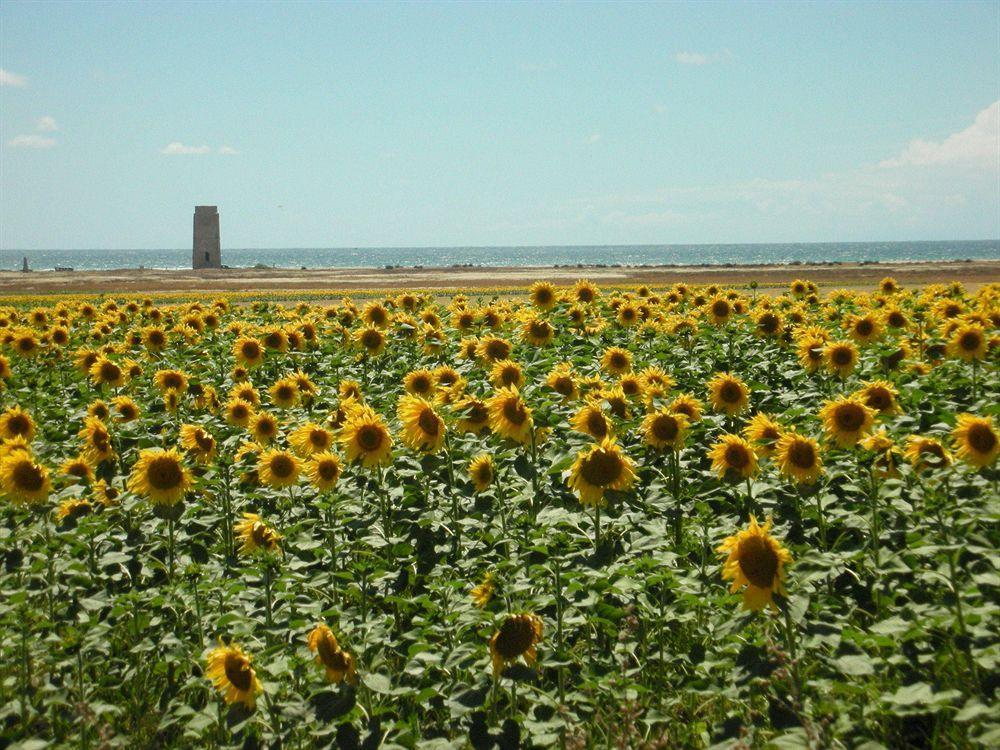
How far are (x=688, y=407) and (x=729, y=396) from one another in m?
0.59

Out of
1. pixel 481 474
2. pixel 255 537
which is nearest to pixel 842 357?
pixel 481 474

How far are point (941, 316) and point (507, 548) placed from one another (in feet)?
23.4

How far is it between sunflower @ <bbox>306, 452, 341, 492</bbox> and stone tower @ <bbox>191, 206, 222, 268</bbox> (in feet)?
350

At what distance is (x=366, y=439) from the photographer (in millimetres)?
4770

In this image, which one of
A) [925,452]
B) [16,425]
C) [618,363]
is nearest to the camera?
[925,452]

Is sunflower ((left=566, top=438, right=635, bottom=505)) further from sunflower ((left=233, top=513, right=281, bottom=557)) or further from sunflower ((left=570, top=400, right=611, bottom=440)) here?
sunflower ((left=233, top=513, right=281, bottom=557))

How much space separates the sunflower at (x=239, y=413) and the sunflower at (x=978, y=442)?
4.67 m

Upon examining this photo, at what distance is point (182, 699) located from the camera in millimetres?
4016

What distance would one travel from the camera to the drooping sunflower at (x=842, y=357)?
625 centimetres

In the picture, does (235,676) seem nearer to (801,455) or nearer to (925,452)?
(801,455)

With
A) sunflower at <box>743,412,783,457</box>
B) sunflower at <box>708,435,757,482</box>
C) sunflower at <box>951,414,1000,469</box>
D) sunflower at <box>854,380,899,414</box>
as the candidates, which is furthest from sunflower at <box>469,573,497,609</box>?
sunflower at <box>854,380,899,414</box>

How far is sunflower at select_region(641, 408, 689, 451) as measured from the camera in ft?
15.3

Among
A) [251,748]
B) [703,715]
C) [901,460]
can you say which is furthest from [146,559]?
[901,460]

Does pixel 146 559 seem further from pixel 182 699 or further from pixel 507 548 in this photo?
pixel 507 548
